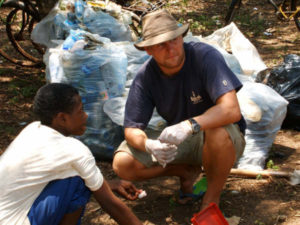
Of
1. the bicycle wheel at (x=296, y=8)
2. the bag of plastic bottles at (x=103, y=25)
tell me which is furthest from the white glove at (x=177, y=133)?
the bicycle wheel at (x=296, y=8)

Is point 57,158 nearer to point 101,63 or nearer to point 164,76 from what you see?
point 164,76

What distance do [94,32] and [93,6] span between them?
419 millimetres

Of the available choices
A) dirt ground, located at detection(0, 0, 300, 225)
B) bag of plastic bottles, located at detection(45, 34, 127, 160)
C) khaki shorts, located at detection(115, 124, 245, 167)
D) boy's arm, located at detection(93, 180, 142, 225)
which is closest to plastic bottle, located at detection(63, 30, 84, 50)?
bag of plastic bottles, located at detection(45, 34, 127, 160)

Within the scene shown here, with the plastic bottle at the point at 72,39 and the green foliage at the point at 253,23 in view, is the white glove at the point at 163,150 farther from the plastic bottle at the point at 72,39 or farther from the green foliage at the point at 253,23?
the green foliage at the point at 253,23

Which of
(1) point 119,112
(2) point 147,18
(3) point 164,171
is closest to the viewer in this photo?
(2) point 147,18

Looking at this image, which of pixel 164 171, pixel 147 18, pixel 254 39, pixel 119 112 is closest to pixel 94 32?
pixel 119 112

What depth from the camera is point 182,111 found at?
2.49m

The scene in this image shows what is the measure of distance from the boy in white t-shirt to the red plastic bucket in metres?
0.35

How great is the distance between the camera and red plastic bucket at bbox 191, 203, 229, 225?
213cm

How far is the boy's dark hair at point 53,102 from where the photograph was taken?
193 centimetres

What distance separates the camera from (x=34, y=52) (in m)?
6.11

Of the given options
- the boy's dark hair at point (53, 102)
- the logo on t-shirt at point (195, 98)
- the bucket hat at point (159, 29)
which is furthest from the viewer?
the logo on t-shirt at point (195, 98)

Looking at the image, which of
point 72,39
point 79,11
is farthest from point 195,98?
point 79,11

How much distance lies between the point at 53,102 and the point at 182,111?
2.81 feet
